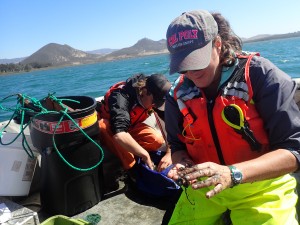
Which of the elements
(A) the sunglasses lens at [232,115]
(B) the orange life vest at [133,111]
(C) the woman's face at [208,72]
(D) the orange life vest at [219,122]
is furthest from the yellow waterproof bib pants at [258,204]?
(B) the orange life vest at [133,111]

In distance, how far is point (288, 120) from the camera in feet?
6.20

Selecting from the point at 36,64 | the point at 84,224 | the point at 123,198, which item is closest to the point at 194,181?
the point at 84,224

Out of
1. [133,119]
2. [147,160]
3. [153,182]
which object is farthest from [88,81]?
[153,182]

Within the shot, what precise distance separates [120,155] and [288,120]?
232 cm

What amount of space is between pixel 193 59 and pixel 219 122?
44 cm

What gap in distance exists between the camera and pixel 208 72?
6.80 ft

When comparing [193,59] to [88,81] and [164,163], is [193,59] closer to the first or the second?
[164,163]

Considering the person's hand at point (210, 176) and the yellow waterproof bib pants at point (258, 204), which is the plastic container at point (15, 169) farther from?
the person's hand at point (210, 176)

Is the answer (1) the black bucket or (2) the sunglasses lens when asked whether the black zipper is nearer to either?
(2) the sunglasses lens

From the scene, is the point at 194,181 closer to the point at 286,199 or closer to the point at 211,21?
the point at 286,199

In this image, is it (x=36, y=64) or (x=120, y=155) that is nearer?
(x=120, y=155)

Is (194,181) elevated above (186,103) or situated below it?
below

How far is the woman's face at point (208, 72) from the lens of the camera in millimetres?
2049

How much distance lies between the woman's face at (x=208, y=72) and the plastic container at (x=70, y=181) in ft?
5.08
